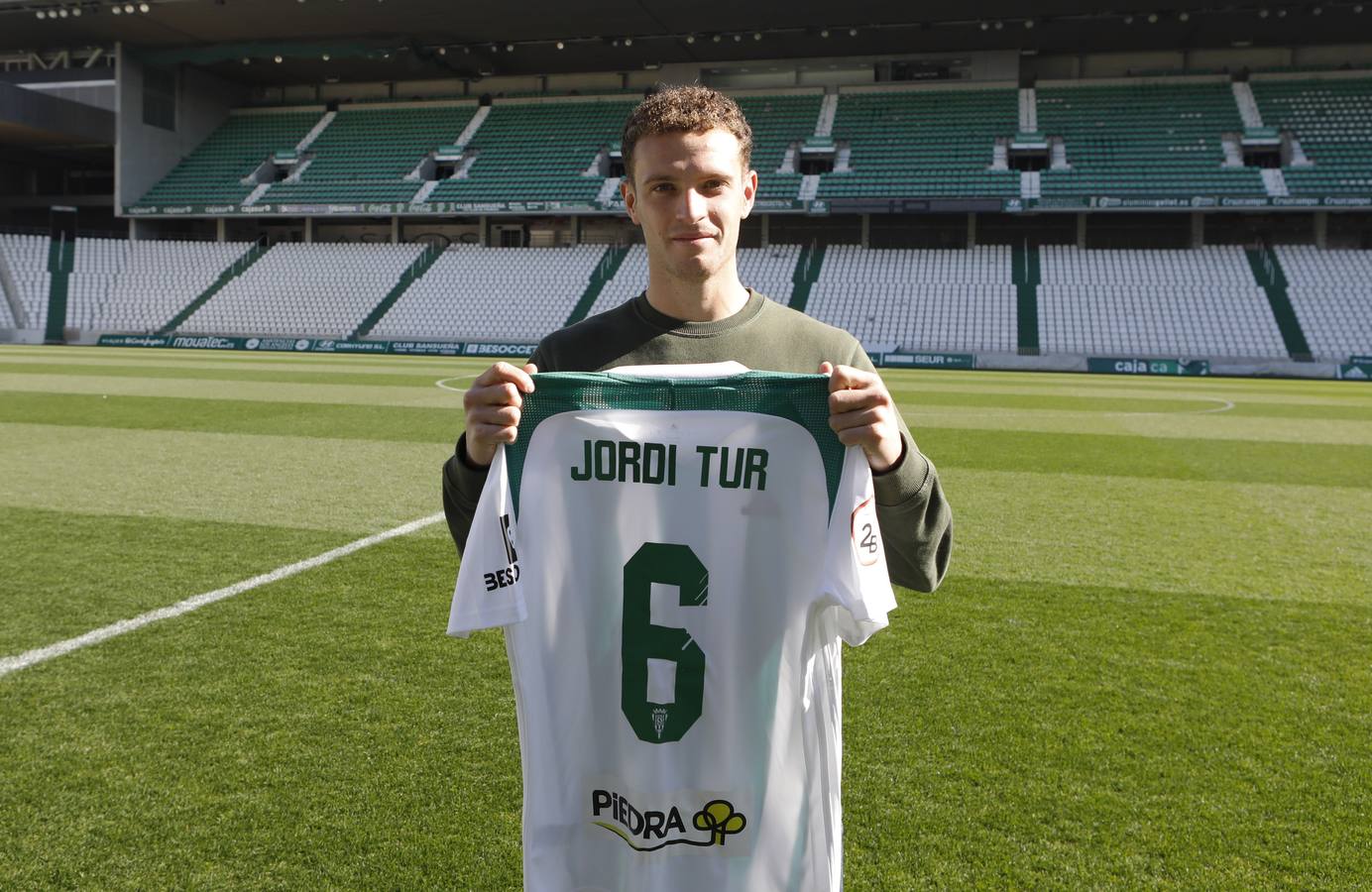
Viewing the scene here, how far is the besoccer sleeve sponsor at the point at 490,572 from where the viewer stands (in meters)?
1.87

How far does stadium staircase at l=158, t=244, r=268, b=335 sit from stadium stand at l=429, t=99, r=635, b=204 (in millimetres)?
7162

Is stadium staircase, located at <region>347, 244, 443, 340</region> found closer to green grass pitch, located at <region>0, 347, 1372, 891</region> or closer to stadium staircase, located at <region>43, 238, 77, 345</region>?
stadium staircase, located at <region>43, 238, 77, 345</region>

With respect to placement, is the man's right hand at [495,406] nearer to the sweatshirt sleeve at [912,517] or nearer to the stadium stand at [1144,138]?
the sweatshirt sleeve at [912,517]

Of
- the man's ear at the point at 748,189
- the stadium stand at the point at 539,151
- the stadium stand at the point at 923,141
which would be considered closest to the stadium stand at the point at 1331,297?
the stadium stand at the point at 923,141

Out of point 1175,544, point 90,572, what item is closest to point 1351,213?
point 1175,544

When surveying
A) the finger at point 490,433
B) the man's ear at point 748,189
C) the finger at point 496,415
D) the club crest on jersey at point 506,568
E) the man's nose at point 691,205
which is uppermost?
the man's ear at point 748,189

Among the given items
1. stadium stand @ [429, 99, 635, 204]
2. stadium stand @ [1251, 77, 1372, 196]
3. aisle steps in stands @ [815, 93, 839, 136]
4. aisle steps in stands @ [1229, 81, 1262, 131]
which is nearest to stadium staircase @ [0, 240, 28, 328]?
stadium stand @ [429, 99, 635, 204]

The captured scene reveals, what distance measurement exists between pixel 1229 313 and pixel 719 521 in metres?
29.0

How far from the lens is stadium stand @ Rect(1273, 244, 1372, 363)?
25328 millimetres

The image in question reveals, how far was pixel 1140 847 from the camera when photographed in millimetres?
2680

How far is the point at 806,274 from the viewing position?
104 ft

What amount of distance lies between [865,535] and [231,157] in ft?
141

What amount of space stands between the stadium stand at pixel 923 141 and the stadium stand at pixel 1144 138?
1493 mm

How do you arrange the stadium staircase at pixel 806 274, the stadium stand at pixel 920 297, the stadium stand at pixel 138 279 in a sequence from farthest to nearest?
the stadium stand at pixel 138 279 → the stadium staircase at pixel 806 274 → the stadium stand at pixel 920 297
